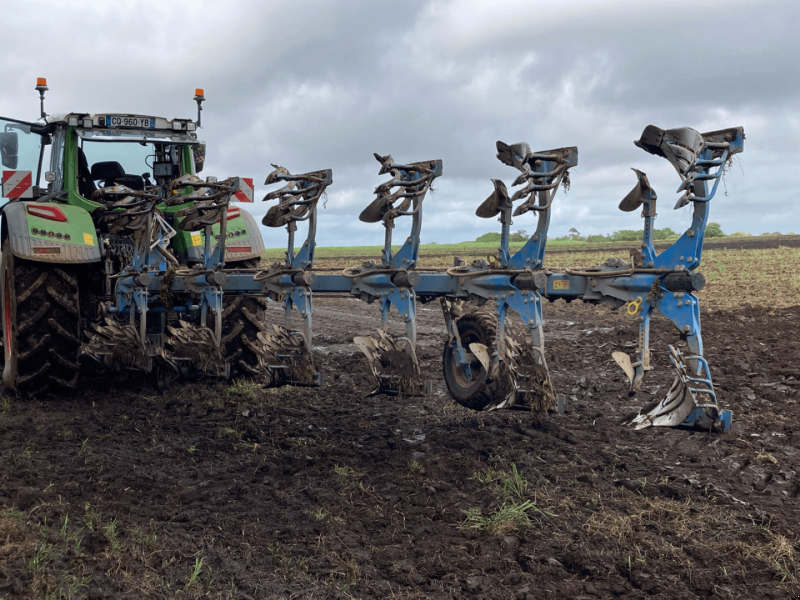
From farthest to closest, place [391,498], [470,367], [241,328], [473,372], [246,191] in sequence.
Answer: [246,191], [241,328], [473,372], [470,367], [391,498]

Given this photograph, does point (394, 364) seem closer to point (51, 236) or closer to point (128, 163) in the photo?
point (51, 236)

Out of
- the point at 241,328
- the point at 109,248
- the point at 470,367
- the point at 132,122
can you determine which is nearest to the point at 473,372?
the point at 470,367

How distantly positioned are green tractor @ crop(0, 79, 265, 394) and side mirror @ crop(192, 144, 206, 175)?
15 mm

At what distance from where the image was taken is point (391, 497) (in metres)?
3.92

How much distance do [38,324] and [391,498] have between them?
4106mm

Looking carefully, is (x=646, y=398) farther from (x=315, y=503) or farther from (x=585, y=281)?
(x=315, y=503)

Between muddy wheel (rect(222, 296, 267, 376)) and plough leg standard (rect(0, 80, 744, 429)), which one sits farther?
muddy wheel (rect(222, 296, 267, 376))

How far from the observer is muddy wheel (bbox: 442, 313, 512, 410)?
5430 millimetres

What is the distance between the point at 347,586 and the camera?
2936 millimetres

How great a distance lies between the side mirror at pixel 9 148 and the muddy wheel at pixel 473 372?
15.1ft

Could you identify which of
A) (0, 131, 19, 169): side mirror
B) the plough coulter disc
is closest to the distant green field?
(0, 131, 19, 169): side mirror

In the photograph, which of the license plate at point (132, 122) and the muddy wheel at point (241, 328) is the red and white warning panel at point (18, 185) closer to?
the license plate at point (132, 122)

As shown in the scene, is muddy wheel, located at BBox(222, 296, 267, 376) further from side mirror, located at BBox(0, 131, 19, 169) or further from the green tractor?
side mirror, located at BBox(0, 131, 19, 169)

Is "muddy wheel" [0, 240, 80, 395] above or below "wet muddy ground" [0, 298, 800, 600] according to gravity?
above
